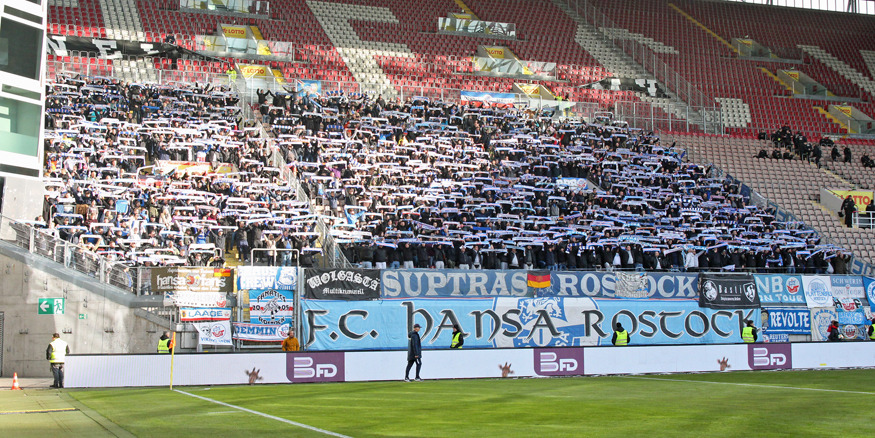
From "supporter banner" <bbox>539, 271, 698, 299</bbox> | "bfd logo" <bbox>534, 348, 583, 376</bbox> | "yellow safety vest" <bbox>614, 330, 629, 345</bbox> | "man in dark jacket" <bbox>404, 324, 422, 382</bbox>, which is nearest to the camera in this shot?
"man in dark jacket" <bbox>404, 324, 422, 382</bbox>

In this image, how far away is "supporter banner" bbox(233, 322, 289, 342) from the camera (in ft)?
89.7

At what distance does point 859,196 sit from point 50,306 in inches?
1538

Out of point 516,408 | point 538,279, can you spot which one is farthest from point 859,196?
point 516,408

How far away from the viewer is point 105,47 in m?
46.3

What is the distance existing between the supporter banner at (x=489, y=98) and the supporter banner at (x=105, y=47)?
1586 centimetres

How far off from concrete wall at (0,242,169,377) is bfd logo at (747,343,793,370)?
17484 mm

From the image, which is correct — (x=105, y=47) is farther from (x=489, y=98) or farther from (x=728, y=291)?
(x=728, y=291)

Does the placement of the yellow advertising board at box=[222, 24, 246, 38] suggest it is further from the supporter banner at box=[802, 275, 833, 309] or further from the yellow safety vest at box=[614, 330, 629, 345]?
the supporter banner at box=[802, 275, 833, 309]

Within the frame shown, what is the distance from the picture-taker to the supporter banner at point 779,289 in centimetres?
3284

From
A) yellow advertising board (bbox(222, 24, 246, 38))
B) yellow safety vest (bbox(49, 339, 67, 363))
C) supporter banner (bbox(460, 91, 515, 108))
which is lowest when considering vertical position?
yellow safety vest (bbox(49, 339, 67, 363))

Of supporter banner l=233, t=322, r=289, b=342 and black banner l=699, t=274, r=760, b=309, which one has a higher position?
black banner l=699, t=274, r=760, b=309

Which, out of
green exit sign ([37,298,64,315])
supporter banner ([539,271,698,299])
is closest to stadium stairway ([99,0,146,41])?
green exit sign ([37,298,64,315])

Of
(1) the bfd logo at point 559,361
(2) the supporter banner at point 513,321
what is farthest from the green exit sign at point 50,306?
(1) the bfd logo at point 559,361

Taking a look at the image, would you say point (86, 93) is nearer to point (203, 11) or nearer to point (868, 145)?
point (203, 11)
